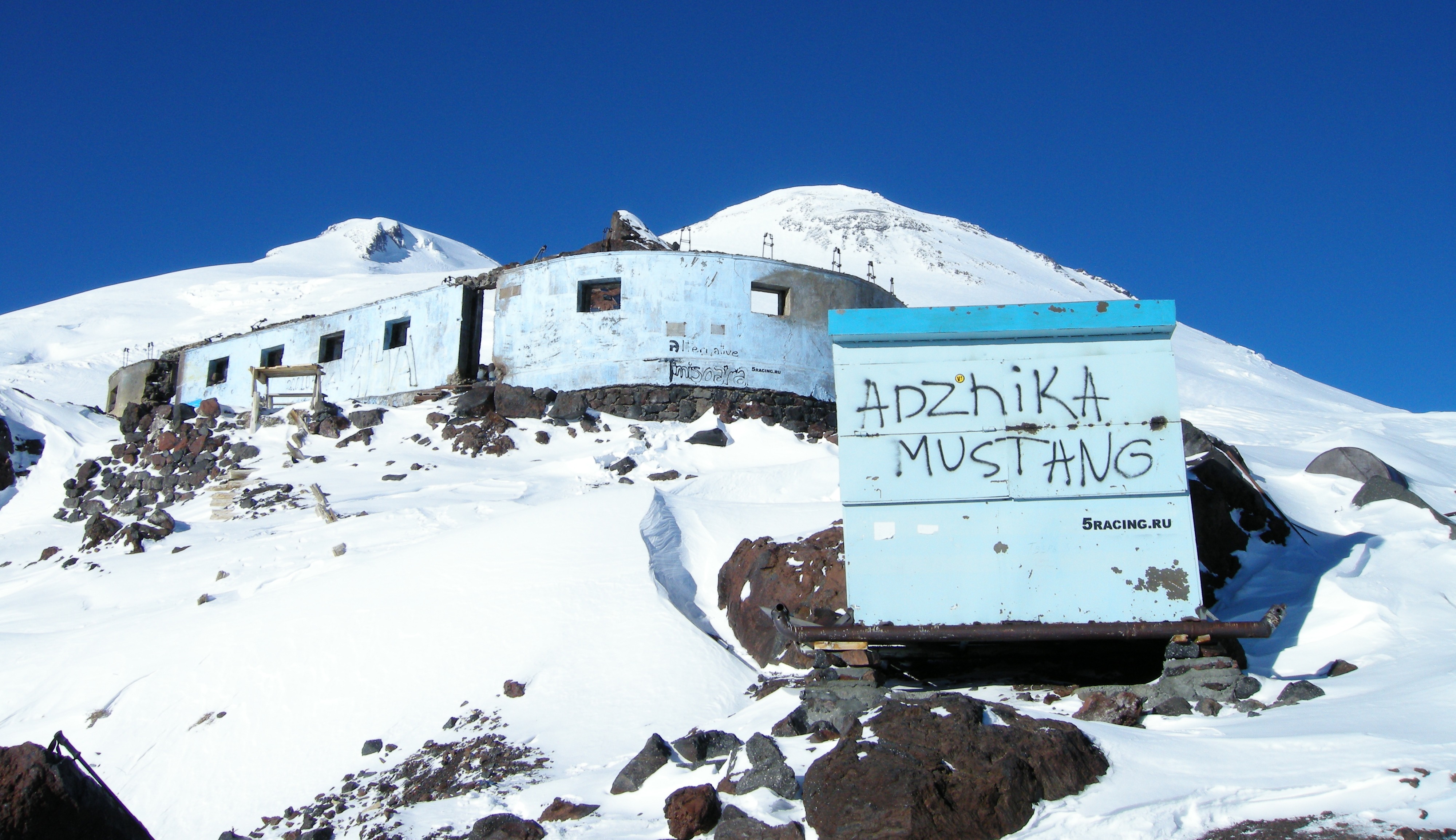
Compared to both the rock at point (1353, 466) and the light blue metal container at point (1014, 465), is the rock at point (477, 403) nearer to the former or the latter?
the light blue metal container at point (1014, 465)

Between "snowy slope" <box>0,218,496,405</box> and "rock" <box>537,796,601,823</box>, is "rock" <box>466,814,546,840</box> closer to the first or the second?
"rock" <box>537,796,601,823</box>

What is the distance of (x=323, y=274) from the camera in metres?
58.7

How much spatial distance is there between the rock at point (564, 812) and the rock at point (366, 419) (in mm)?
13406

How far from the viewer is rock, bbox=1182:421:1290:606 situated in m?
9.26

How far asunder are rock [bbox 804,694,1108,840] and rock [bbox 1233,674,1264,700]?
4.63ft

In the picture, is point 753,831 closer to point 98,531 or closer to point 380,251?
point 98,531

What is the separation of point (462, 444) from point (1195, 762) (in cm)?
1380

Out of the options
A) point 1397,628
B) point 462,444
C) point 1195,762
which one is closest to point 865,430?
point 1195,762

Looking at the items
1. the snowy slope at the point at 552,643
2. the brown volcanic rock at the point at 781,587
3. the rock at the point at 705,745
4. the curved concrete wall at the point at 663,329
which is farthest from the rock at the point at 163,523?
the rock at the point at 705,745

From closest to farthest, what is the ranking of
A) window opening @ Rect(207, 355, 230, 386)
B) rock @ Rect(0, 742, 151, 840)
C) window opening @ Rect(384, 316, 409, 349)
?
1. rock @ Rect(0, 742, 151, 840)
2. window opening @ Rect(384, 316, 409, 349)
3. window opening @ Rect(207, 355, 230, 386)

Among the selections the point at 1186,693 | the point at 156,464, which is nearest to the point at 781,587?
the point at 1186,693

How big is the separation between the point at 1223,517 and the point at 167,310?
4887 centimetres

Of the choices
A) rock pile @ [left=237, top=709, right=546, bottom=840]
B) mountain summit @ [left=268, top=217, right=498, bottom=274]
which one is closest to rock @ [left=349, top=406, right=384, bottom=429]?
rock pile @ [left=237, top=709, right=546, bottom=840]

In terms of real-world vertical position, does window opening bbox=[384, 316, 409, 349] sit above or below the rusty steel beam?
above
